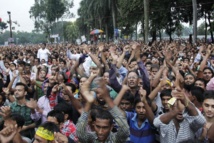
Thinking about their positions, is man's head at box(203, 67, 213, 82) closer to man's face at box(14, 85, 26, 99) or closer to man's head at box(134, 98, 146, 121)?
man's head at box(134, 98, 146, 121)

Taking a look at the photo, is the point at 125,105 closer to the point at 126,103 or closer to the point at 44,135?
the point at 126,103

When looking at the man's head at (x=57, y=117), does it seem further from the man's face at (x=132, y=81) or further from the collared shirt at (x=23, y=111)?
the man's face at (x=132, y=81)

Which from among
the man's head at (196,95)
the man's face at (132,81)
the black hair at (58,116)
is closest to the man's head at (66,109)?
the black hair at (58,116)

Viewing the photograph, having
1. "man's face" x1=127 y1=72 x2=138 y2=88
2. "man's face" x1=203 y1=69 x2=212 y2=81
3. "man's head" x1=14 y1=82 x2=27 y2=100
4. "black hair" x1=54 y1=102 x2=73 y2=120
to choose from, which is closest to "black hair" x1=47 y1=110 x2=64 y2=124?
"black hair" x1=54 y1=102 x2=73 y2=120

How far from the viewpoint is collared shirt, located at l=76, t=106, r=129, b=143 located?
101 inches

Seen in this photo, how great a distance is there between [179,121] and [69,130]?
54.0 inches

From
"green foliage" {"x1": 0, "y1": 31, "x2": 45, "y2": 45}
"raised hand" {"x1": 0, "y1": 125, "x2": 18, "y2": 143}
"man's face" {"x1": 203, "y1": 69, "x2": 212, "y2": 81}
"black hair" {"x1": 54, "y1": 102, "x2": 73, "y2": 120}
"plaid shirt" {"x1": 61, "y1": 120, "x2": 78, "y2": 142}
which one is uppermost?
"green foliage" {"x1": 0, "y1": 31, "x2": 45, "y2": 45}

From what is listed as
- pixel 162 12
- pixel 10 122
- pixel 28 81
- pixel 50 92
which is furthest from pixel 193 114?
pixel 162 12

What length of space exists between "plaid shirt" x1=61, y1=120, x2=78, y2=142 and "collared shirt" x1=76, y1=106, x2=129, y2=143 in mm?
907

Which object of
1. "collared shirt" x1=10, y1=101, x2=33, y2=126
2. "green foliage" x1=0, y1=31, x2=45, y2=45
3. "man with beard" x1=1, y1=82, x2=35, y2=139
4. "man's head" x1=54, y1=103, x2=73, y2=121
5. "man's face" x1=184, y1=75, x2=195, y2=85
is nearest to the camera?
"man's head" x1=54, y1=103, x2=73, y2=121

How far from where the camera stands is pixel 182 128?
2.99 metres

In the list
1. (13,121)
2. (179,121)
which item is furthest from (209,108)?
(13,121)

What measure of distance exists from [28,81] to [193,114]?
438 centimetres

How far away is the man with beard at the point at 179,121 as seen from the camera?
274 centimetres
